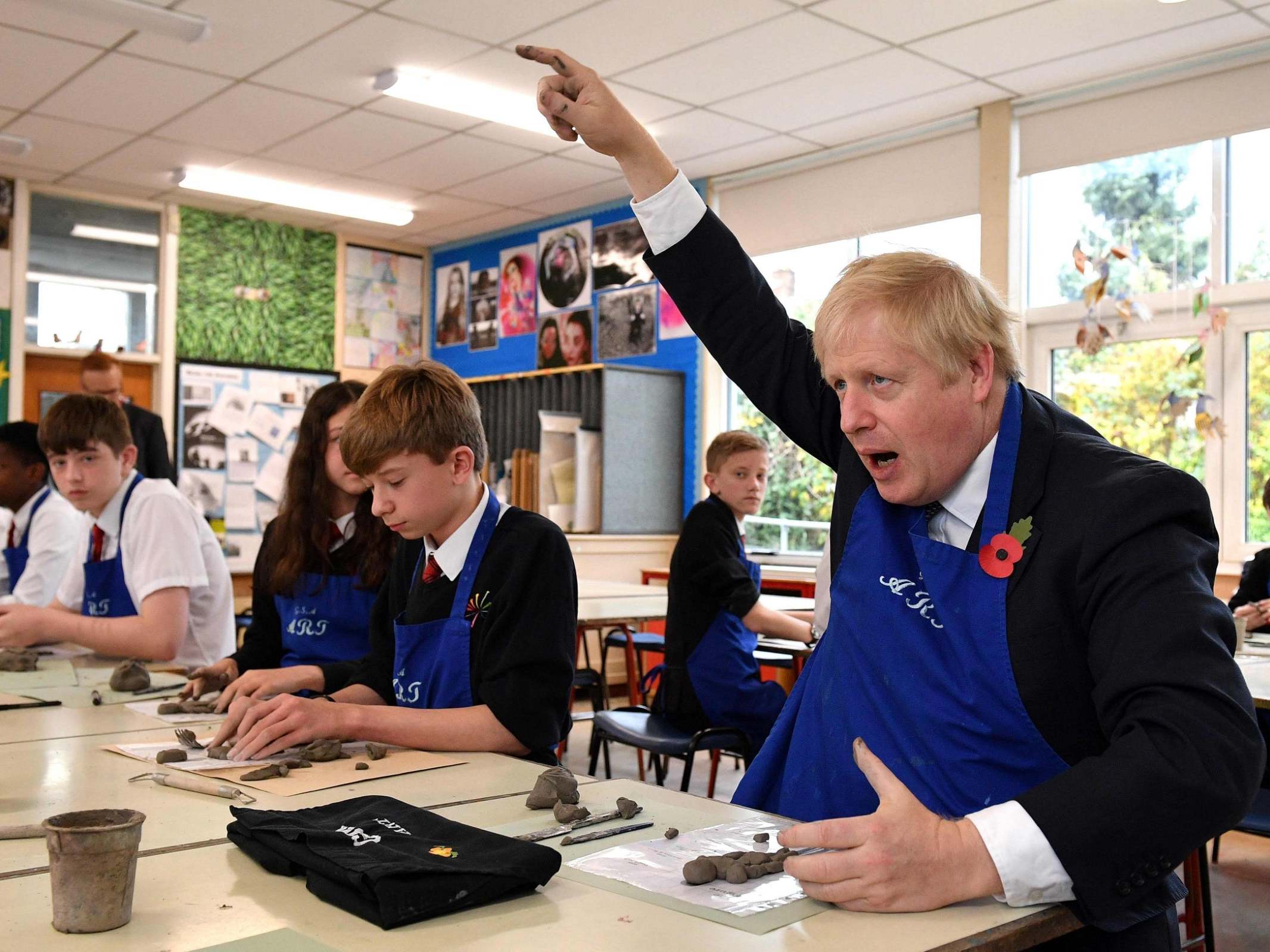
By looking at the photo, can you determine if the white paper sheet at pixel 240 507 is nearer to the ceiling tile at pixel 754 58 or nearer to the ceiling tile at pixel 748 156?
the ceiling tile at pixel 748 156

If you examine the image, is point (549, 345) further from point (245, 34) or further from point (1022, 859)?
point (1022, 859)

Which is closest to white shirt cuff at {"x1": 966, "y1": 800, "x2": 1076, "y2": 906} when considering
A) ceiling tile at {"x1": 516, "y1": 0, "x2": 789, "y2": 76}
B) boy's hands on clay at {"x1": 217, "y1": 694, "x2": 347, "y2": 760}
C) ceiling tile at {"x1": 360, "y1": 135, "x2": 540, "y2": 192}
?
boy's hands on clay at {"x1": 217, "y1": 694, "x2": 347, "y2": 760}

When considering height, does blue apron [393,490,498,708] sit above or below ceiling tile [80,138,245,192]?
below

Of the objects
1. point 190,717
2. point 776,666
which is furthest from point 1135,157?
point 190,717

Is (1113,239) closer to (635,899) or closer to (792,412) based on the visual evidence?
(792,412)

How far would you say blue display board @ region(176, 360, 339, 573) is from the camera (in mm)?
8359

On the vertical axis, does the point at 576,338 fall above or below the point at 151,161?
below

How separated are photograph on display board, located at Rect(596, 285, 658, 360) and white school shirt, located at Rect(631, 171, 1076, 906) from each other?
6.07 metres

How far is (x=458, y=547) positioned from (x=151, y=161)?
616cm

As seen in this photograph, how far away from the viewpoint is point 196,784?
159 cm

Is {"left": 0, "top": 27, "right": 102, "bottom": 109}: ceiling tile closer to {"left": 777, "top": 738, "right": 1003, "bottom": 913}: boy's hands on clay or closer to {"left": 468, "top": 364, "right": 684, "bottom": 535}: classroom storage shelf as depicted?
{"left": 468, "top": 364, "right": 684, "bottom": 535}: classroom storage shelf

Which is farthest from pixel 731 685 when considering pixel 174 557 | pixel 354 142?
pixel 354 142

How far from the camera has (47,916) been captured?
107 cm

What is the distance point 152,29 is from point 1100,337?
14.8 feet
